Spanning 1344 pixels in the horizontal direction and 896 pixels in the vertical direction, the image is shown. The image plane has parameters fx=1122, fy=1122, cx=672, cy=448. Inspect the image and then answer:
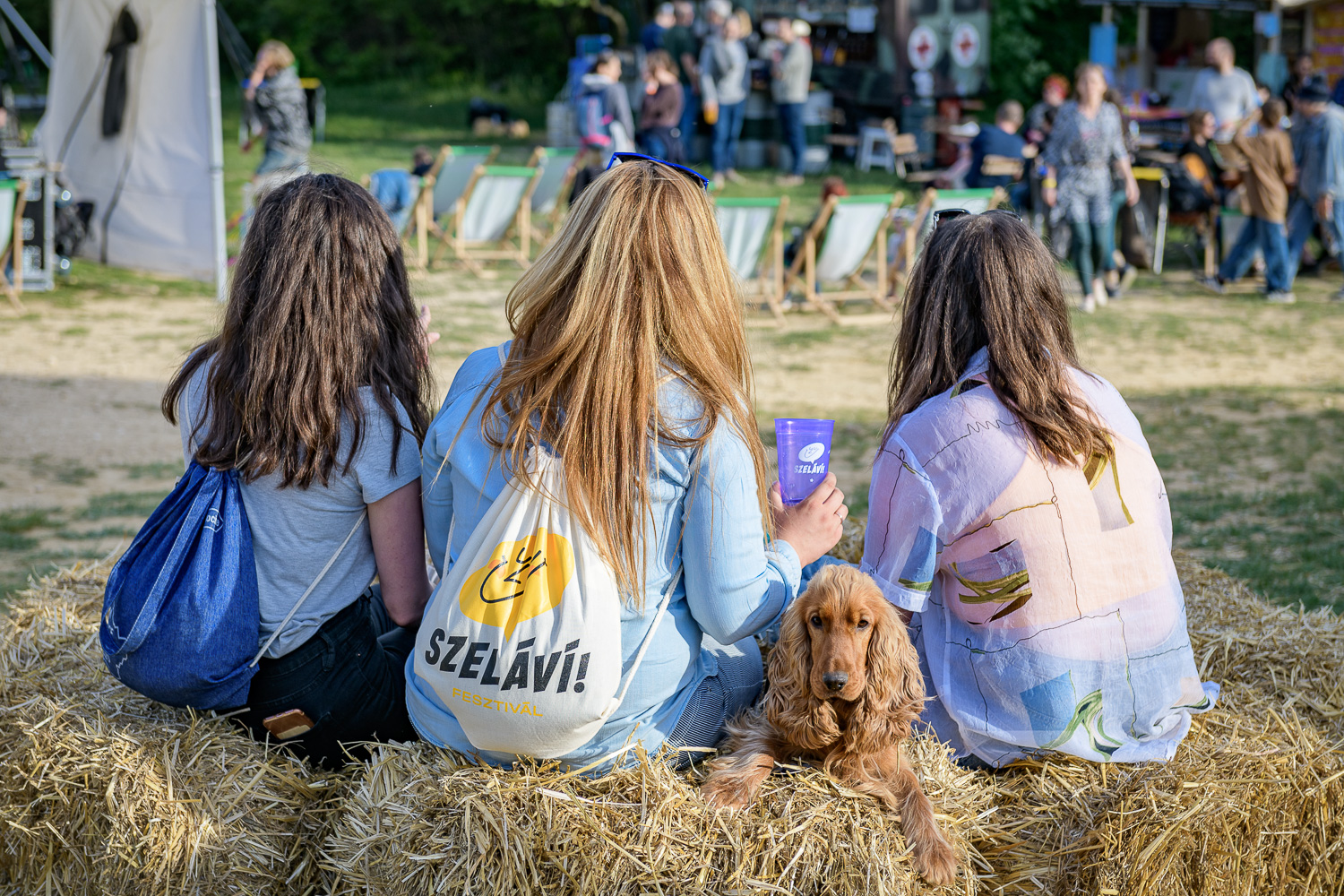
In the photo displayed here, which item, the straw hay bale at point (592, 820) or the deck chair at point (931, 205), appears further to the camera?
the deck chair at point (931, 205)

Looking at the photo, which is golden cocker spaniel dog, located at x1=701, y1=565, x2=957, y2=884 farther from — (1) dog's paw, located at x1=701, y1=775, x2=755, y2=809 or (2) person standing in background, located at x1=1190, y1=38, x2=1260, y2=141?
(2) person standing in background, located at x1=1190, y1=38, x2=1260, y2=141

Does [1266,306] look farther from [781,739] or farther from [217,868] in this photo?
[217,868]

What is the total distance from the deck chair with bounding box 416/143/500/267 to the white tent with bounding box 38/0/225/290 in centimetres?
220

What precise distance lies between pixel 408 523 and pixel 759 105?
18477 millimetres

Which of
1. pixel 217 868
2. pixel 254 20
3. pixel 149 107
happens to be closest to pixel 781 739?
pixel 217 868

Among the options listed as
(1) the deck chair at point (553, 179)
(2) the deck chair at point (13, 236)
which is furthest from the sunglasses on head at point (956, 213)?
(1) the deck chair at point (553, 179)

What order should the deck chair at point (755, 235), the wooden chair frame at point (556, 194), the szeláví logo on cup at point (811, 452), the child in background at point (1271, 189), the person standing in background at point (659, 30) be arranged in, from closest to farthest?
the szeláví logo on cup at point (811, 452) < the deck chair at point (755, 235) < the child in background at point (1271, 189) < the wooden chair frame at point (556, 194) < the person standing in background at point (659, 30)

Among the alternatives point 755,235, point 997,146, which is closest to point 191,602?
point 755,235

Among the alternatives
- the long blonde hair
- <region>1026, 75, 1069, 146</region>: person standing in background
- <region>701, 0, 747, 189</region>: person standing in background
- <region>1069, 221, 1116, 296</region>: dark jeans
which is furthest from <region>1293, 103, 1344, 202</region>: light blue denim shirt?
the long blonde hair

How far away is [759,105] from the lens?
65.3 feet

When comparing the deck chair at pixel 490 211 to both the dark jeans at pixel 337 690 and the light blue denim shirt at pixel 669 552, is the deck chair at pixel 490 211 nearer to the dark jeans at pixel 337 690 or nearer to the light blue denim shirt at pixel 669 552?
the dark jeans at pixel 337 690

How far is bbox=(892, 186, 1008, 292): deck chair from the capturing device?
1084 centimetres

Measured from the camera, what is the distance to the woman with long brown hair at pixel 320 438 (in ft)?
8.17

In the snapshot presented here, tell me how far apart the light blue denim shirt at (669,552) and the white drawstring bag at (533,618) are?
0.12m
